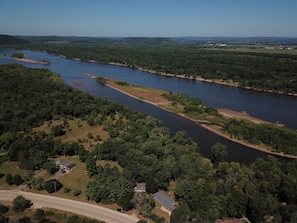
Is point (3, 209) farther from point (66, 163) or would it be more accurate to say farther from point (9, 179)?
point (66, 163)

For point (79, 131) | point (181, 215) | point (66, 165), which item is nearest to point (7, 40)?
point (79, 131)

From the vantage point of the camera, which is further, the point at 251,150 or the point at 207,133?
the point at 207,133

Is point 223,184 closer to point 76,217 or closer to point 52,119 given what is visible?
A: point 76,217

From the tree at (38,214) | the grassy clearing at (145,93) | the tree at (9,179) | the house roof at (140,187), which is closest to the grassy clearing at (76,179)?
the tree at (38,214)

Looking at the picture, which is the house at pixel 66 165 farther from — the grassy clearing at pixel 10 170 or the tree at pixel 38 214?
the tree at pixel 38 214

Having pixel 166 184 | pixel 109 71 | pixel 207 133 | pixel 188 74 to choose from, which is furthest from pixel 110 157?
pixel 109 71

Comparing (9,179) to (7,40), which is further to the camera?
(7,40)
